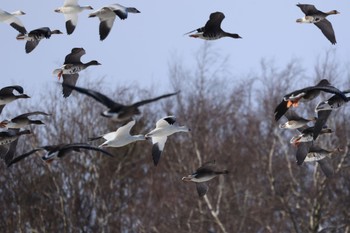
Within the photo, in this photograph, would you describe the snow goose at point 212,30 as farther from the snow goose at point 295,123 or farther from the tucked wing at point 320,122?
the tucked wing at point 320,122

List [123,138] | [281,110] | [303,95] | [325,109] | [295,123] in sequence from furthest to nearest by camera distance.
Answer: [295,123] < [123,138] < [325,109] < [281,110] < [303,95]

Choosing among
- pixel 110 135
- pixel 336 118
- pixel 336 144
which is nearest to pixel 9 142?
pixel 110 135

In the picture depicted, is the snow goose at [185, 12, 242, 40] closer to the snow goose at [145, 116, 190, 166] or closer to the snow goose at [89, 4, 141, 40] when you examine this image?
the snow goose at [89, 4, 141, 40]

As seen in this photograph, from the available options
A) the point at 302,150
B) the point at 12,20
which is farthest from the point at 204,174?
the point at 12,20

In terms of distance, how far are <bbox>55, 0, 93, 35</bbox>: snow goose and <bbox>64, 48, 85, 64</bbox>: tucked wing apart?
1.16ft

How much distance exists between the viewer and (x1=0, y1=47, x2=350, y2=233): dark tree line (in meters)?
32.0

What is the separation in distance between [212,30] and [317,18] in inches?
58.3

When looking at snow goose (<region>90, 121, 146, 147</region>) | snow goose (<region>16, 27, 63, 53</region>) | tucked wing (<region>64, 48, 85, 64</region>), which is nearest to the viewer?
snow goose (<region>90, 121, 146, 147</region>)

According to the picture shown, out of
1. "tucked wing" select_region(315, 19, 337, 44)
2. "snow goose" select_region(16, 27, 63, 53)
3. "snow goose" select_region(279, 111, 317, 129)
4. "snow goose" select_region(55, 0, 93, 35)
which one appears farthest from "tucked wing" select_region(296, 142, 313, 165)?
"snow goose" select_region(16, 27, 63, 53)

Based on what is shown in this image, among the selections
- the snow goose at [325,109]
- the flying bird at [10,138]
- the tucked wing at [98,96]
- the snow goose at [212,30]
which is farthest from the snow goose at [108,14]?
the tucked wing at [98,96]

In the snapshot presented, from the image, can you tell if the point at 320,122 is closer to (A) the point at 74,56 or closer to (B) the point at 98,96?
(B) the point at 98,96

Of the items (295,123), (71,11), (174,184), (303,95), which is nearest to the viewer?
(303,95)

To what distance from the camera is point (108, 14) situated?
46.5ft

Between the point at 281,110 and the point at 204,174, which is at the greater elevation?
the point at 281,110
